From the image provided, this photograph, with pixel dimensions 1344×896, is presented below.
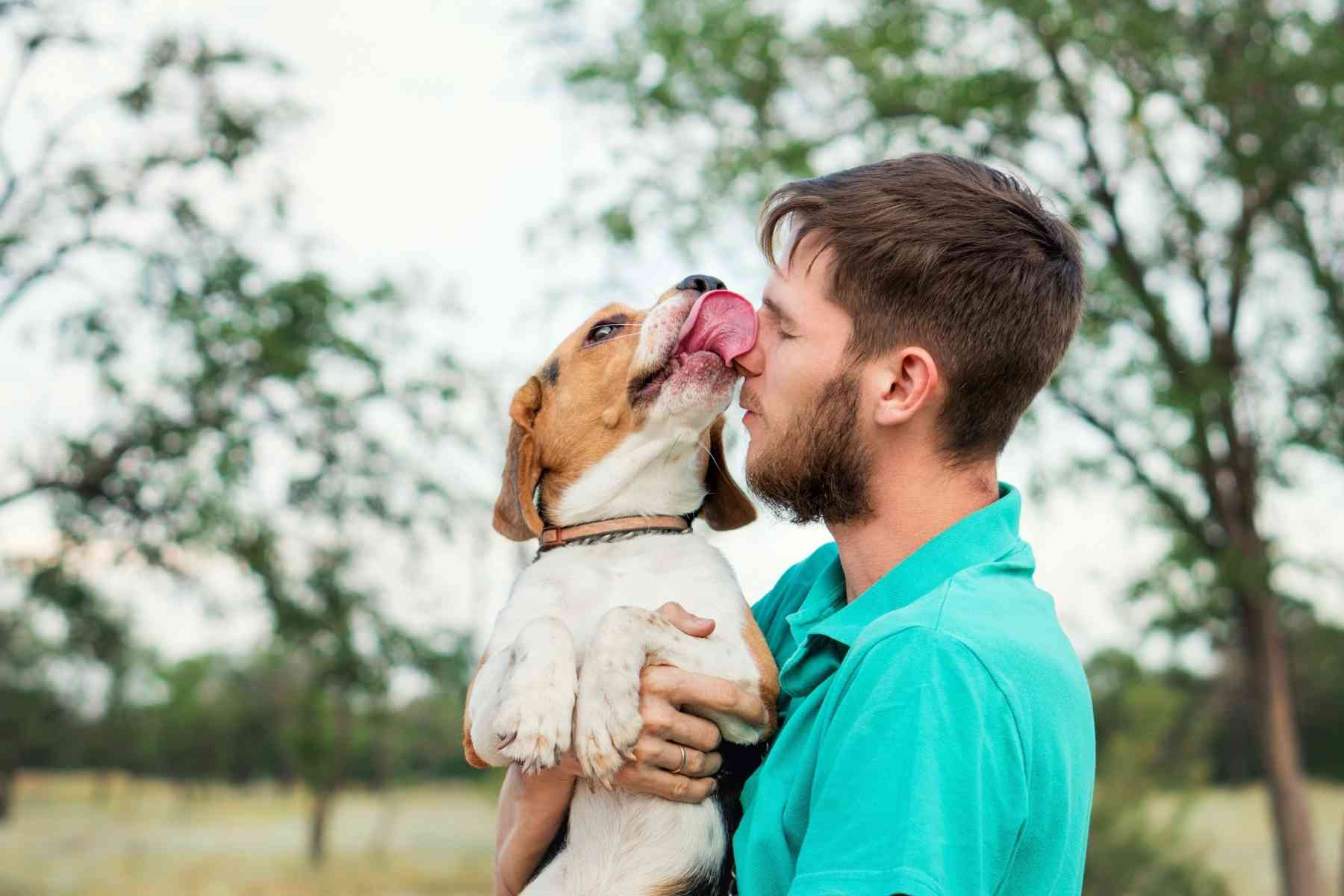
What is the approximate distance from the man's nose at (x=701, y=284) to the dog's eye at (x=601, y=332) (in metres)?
0.29

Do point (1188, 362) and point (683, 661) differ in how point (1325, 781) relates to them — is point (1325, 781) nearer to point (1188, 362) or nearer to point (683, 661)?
point (1188, 362)

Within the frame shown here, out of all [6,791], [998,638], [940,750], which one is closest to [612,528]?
[998,638]

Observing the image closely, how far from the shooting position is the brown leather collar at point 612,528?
11.3 feet

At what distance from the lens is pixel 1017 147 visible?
13.7 meters

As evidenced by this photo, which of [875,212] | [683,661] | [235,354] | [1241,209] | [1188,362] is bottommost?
[683,661]

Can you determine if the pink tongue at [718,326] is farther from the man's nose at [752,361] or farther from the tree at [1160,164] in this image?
the tree at [1160,164]

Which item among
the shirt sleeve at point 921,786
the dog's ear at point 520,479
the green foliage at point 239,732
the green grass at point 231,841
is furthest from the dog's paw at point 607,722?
the green grass at point 231,841

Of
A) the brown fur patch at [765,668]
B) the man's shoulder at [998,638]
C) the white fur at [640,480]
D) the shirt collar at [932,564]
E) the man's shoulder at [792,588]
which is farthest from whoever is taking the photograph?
the white fur at [640,480]

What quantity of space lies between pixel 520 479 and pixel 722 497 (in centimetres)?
60

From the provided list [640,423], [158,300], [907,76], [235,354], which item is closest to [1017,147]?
[907,76]

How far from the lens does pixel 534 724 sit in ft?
8.81

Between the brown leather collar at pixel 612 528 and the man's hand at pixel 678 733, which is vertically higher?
the brown leather collar at pixel 612 528

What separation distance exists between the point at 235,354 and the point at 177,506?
1981 millimetres

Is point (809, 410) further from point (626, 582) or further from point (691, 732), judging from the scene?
point (626, 582)
